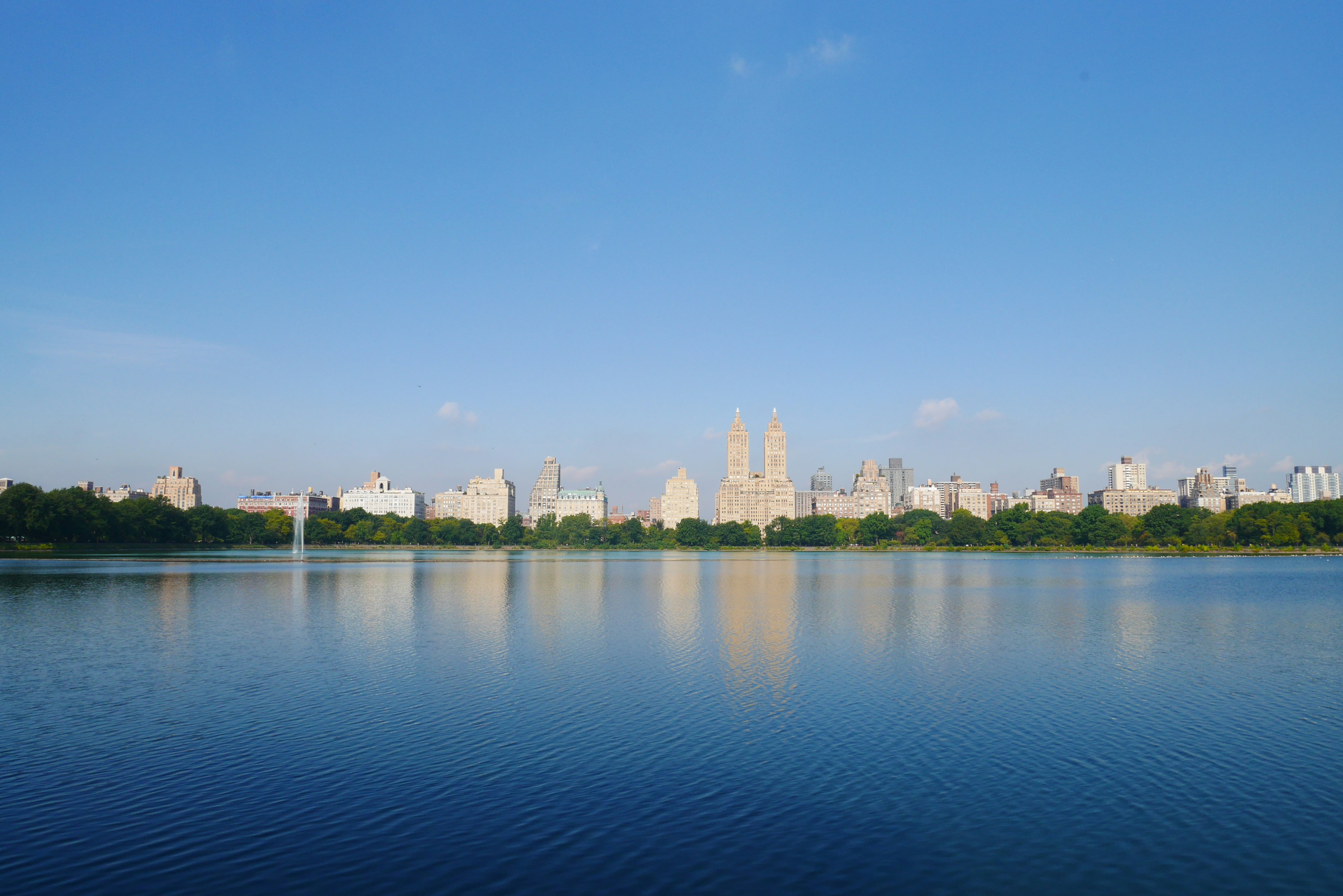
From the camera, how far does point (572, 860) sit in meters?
13.0

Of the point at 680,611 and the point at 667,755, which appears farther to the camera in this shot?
the point at 680,611

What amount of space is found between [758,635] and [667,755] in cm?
1937

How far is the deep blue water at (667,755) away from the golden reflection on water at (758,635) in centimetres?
25

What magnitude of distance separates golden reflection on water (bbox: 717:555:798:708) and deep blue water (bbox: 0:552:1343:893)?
0.25 m

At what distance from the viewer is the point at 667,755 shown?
1881cm

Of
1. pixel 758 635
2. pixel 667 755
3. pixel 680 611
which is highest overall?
pixel 667 755

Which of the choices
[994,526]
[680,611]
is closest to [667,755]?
[680,611]

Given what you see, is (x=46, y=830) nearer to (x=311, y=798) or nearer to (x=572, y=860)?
(x=311, y=798)

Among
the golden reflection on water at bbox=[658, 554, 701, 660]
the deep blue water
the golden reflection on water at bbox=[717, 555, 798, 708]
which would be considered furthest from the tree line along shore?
the golden reflection on water at bbox=[717, 555, 798, 708]

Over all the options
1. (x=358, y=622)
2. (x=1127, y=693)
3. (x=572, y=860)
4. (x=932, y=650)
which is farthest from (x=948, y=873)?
(x=358, y=622)

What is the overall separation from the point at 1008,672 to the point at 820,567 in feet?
254

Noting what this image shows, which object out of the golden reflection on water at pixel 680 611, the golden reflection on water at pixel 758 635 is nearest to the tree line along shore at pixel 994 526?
the golden reflection on water at pixel 680 611

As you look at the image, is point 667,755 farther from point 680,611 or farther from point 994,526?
point 994,526

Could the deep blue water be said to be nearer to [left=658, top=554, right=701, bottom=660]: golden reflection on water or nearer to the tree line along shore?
[left=658, top=554, right=701, bottom=660]: golden reflection on water
